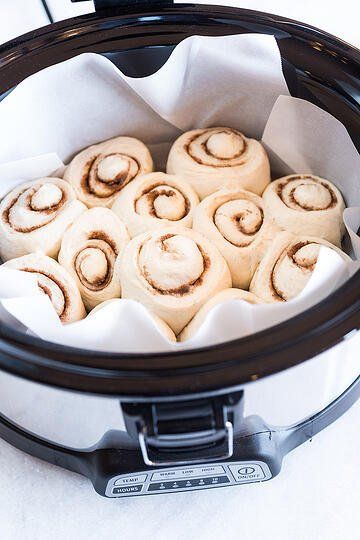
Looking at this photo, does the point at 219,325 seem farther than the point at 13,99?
No

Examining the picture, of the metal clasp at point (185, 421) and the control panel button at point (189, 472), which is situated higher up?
the metal clasp at point (185, 421)

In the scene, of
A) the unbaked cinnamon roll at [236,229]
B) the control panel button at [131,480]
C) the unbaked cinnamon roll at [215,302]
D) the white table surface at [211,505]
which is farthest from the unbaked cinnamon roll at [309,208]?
the control panel button at [131,480]

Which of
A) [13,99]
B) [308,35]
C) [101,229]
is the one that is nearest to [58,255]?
[101,229]

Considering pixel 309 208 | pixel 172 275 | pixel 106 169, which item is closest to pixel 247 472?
pixel 172 275

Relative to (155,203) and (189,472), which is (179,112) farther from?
(189,472)

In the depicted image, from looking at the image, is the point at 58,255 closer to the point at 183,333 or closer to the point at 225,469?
Result: the point at 183,333

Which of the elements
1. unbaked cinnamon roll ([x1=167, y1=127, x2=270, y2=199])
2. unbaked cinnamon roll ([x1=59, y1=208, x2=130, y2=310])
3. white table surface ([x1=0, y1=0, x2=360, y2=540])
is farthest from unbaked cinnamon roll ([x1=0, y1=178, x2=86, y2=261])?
white table surface ([x1=0, y1=0, x2=360, y2=540])

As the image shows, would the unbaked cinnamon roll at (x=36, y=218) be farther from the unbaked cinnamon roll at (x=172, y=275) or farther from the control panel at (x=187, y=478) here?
the control panel at (x=187, y=478)
